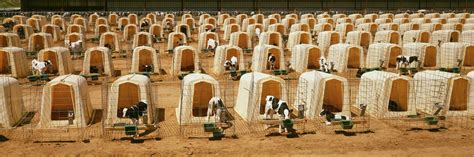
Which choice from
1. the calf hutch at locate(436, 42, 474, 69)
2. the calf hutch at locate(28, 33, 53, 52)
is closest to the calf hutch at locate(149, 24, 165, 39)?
the calf hutch at locate(28, 33, 53, 52)

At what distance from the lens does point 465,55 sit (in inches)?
952

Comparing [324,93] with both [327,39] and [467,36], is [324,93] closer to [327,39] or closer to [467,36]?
[327,39]

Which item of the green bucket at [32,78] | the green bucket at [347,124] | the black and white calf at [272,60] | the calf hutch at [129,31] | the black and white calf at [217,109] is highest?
the calf hutch at [129,31]

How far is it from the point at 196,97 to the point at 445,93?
7549 mm

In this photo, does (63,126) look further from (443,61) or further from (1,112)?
(443,61)

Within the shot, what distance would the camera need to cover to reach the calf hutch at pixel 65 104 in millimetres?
14016

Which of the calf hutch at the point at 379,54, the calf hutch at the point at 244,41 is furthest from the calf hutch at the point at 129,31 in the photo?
the calf hutch at the point at 379,54

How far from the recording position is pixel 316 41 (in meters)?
31.1

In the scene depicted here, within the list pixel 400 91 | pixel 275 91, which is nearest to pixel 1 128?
pixel 275 91

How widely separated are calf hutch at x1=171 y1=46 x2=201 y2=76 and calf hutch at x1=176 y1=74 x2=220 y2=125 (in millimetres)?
6271

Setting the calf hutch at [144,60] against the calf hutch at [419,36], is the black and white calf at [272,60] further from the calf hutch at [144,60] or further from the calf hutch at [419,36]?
the calf hutch at [419,36]

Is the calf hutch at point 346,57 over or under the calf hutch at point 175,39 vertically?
under

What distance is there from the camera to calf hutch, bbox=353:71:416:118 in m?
15.2

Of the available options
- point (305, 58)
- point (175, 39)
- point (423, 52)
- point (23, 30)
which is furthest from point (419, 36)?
point (23, 30)
